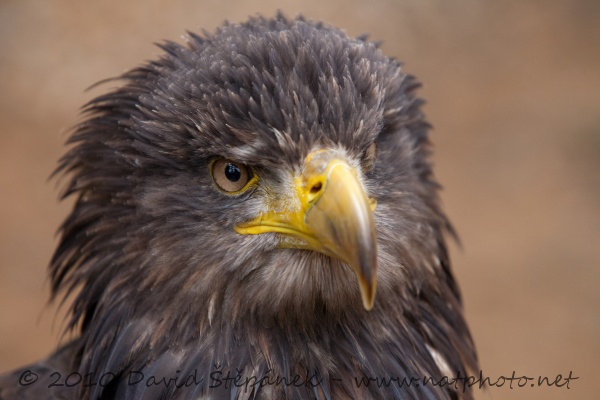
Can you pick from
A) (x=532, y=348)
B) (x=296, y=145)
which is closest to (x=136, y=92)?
(x=296, y=145)

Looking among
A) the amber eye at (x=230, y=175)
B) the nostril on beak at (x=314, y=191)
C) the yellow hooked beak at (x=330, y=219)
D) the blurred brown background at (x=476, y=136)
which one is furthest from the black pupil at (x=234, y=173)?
the blurred brown background at (x=476, y=136)

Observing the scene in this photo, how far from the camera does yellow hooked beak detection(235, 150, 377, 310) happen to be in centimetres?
249

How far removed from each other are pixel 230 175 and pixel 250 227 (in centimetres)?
19

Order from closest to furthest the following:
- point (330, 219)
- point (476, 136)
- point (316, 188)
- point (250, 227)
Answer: point (330, 219)
point (316, 188)
point (250, 227)
point (476, 136)

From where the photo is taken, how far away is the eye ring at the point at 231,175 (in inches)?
110

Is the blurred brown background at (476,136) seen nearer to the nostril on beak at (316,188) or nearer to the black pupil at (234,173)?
the black pupil at (234,173)

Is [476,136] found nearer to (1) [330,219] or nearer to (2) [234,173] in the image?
(2) [234,173]

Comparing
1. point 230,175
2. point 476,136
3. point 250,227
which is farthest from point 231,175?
point 476,136

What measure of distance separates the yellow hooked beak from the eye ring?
12cm

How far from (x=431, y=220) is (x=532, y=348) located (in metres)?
4.22

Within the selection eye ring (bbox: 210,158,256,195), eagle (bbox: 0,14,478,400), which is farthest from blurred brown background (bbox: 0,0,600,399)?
eye ring (bbox: 210,158,256,195)

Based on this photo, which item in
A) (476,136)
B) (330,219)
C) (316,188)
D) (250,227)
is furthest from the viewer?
(476,136)

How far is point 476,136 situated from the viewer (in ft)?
28.1

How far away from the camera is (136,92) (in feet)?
9.99
